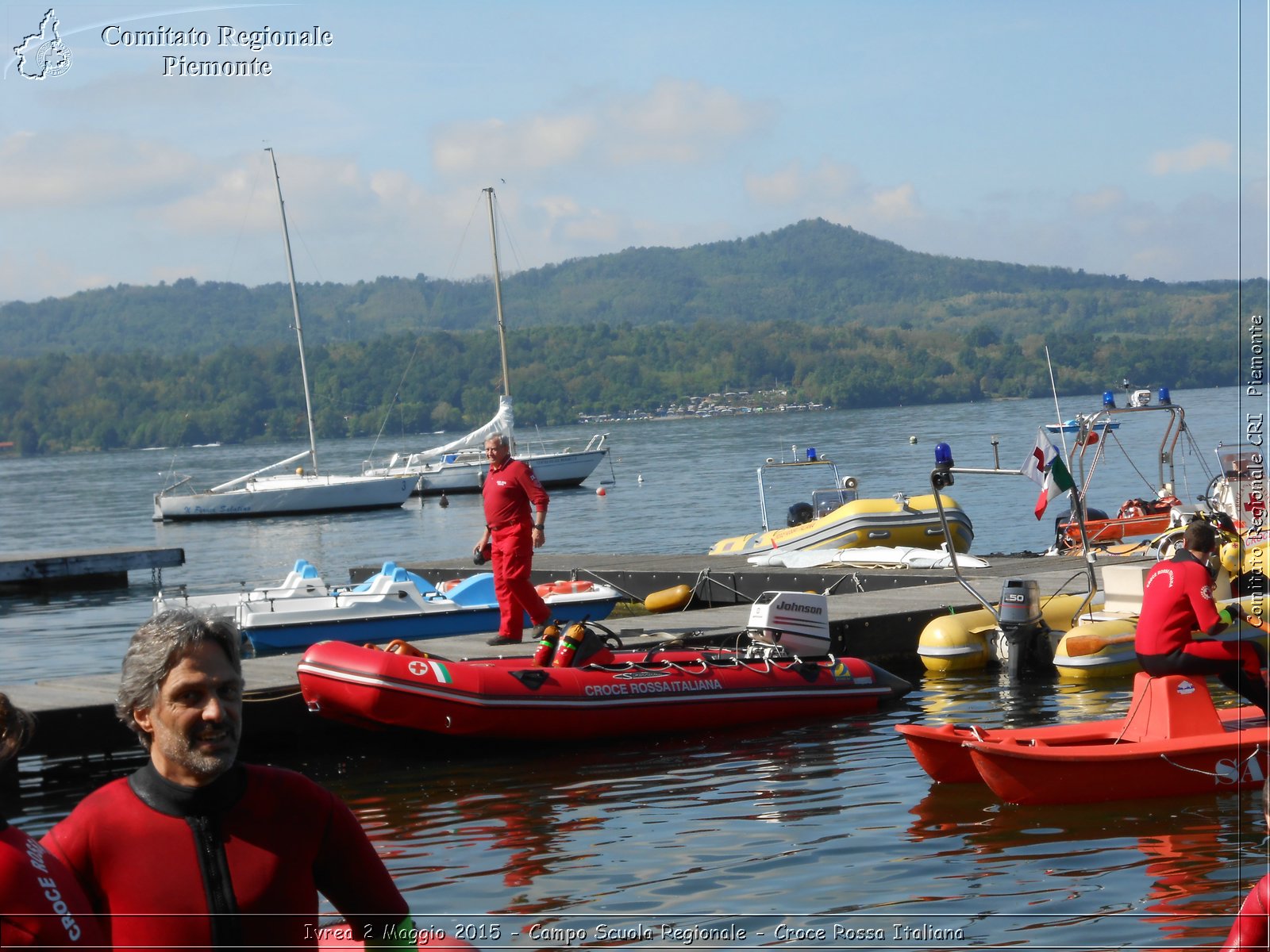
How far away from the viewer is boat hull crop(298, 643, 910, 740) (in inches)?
389

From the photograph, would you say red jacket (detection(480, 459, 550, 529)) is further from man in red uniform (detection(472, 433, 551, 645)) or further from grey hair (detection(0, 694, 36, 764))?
grey hair (detection(0, 694, 36, 764))

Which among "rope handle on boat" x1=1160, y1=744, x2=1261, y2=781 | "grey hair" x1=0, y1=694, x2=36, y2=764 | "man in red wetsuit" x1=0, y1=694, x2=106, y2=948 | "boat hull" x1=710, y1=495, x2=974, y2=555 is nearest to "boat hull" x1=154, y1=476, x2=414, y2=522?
"boat hull" x1=710, y1=495, x2=974, y2=555

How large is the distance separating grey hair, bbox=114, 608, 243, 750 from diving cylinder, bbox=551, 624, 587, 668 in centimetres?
781

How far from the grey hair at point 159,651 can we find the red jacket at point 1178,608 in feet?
20.3

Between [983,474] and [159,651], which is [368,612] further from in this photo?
[159,651]

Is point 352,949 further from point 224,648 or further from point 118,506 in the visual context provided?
point 118,506

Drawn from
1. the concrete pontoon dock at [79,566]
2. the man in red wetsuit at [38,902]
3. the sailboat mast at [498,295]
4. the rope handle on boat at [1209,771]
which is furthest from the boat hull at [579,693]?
the sailboat mast at [498,295]

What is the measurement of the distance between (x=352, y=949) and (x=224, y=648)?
1.27 meters

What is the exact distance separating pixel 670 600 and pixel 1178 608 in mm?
10695

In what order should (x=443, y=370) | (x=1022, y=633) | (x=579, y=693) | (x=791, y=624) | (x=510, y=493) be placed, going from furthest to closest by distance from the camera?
(x=443, y=370)
(x=1022, y=633)
(x=510, y=493)
(x=791, y=624)
(x=579, y=693)

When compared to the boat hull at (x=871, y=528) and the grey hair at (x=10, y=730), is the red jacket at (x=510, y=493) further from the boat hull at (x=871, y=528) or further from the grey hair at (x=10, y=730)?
the boat hull at (x=871, y=528)

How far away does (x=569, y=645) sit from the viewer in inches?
418

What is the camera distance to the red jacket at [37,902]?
8.04 feet

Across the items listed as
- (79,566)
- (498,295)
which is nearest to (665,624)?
(79,566)
